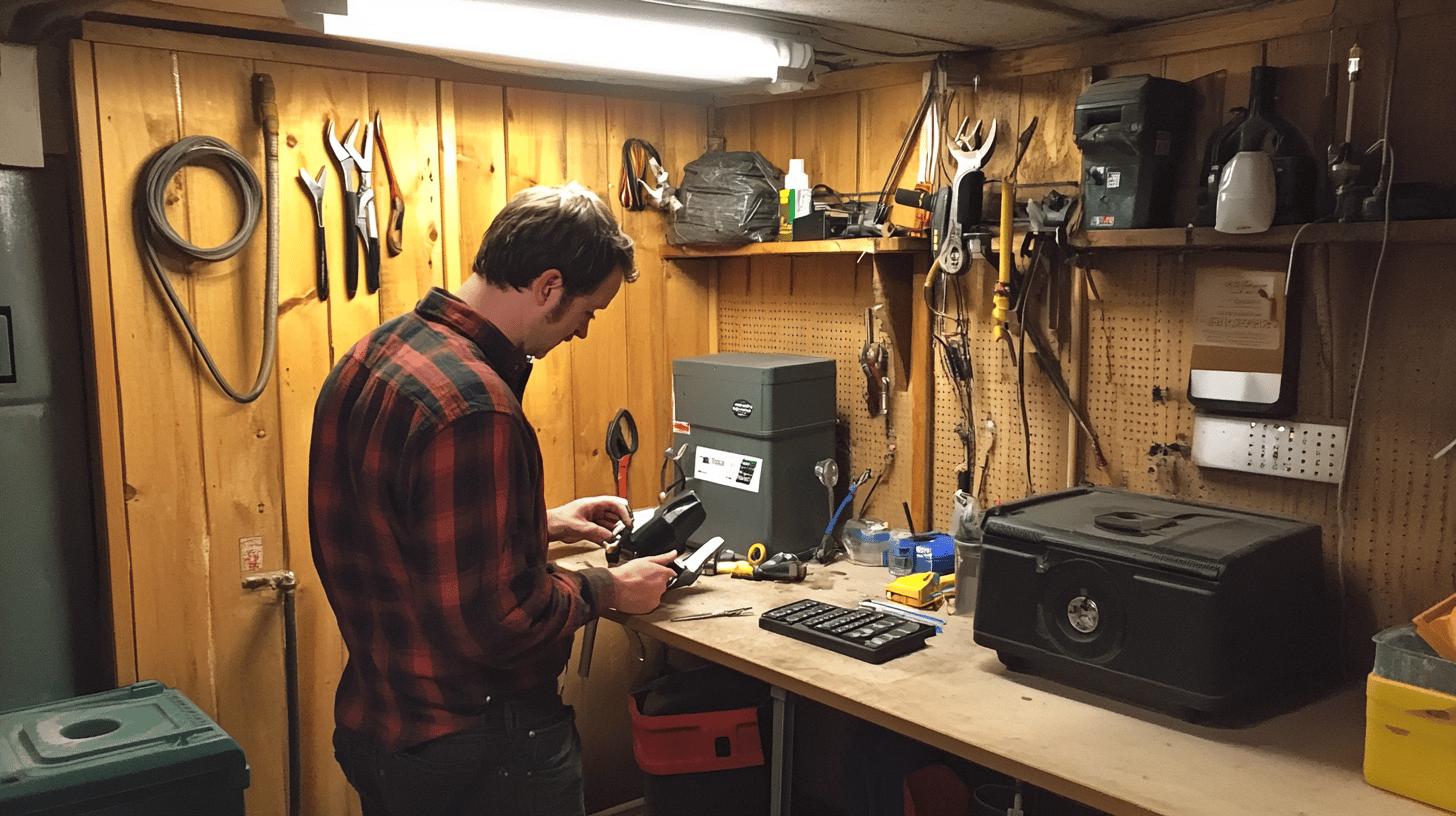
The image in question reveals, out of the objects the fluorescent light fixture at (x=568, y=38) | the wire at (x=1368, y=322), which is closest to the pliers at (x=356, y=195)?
the fluorescent light fixture at (x=568, y=38)

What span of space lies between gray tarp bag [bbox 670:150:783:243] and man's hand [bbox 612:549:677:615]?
1066 mm

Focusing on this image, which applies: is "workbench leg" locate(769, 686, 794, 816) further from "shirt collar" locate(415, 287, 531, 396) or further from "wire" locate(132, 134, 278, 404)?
"wire" locate(132, 134, 278, 404)

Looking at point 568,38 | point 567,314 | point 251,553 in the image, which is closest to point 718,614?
point 567,314

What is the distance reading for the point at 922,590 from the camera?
2.31 metres

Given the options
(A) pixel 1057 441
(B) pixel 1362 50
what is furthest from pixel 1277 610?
(B) pixel 1362 50

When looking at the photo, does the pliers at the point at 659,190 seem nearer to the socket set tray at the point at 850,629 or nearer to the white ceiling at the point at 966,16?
the white ceiling at the point at 966,16

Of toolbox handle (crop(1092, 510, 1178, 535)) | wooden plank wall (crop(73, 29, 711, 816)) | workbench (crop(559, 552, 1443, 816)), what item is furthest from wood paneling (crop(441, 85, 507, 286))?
toolbox handle (crop(1092, 510, 1178, 535))

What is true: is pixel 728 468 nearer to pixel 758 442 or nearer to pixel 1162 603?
pixel 758 442

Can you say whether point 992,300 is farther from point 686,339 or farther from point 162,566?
point 162,566

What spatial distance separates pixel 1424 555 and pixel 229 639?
244cm

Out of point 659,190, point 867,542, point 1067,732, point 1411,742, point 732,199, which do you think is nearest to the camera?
point 1411,742

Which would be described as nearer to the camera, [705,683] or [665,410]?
[705,683]

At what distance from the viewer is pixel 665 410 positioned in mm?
3258

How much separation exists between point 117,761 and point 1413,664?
2070mm
